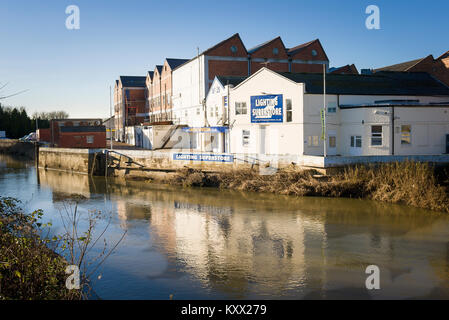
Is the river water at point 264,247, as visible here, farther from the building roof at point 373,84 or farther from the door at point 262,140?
the building roof at point 373,84

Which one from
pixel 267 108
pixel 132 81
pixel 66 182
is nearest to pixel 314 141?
pixel 267 108

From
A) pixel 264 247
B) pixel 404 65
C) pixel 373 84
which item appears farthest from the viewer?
pixel 404 65

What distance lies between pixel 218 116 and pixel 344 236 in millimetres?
22069

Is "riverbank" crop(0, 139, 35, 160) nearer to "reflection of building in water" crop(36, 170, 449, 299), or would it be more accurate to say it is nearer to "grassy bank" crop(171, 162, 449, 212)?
"reflection of building in water" crop(36, 170, 449, 299)

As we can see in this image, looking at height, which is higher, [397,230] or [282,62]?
[282,62]

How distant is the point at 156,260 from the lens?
13.3m

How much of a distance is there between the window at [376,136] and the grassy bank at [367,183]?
3.70 metres

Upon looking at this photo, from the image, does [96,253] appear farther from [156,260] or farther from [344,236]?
[344,236]

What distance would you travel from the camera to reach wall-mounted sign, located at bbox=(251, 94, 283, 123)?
29.5 m

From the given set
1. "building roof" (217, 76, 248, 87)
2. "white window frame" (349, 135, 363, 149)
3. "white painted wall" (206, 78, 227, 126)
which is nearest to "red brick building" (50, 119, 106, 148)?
"white painted wall" (206, 78, 227, 126)

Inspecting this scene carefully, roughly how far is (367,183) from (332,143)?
648cm

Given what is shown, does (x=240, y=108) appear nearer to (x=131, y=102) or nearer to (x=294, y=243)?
(x=294, y=243)

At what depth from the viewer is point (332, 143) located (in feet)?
95.6
